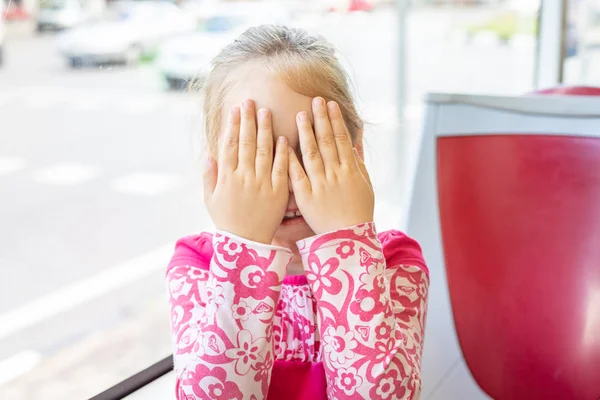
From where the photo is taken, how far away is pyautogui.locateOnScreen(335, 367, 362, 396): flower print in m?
0.73

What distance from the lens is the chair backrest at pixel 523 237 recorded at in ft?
3.69

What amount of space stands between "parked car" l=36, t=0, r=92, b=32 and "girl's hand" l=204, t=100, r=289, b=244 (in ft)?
2.98

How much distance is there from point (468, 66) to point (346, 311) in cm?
314

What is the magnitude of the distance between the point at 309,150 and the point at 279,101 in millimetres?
73

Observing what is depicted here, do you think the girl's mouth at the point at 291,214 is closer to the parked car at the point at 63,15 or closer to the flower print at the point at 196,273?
the flower print at the point at 196,273

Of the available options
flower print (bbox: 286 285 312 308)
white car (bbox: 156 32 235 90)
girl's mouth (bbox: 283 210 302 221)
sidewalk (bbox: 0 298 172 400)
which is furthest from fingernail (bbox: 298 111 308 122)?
white car (bbox: 156 32 235 90)

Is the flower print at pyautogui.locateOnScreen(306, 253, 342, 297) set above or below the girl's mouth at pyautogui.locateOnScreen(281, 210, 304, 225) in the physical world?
below

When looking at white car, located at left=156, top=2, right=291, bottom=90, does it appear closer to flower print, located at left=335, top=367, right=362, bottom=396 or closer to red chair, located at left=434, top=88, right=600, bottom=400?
red chair, located at left=434, top=88, right=600, bottom=400

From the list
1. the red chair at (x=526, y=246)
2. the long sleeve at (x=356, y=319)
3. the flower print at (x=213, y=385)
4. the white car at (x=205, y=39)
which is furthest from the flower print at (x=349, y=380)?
the white car at (x=205, y=39)

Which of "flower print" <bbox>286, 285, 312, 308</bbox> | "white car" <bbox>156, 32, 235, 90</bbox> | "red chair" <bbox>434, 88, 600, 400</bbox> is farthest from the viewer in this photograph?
"white car" <bbox>156, 32, 235, 90</bbox>

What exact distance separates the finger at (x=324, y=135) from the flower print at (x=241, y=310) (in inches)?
7.4

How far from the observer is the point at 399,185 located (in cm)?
296

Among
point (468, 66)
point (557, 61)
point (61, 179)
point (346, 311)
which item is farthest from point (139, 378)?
point (468, 66)

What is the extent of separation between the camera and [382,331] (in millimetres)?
732
